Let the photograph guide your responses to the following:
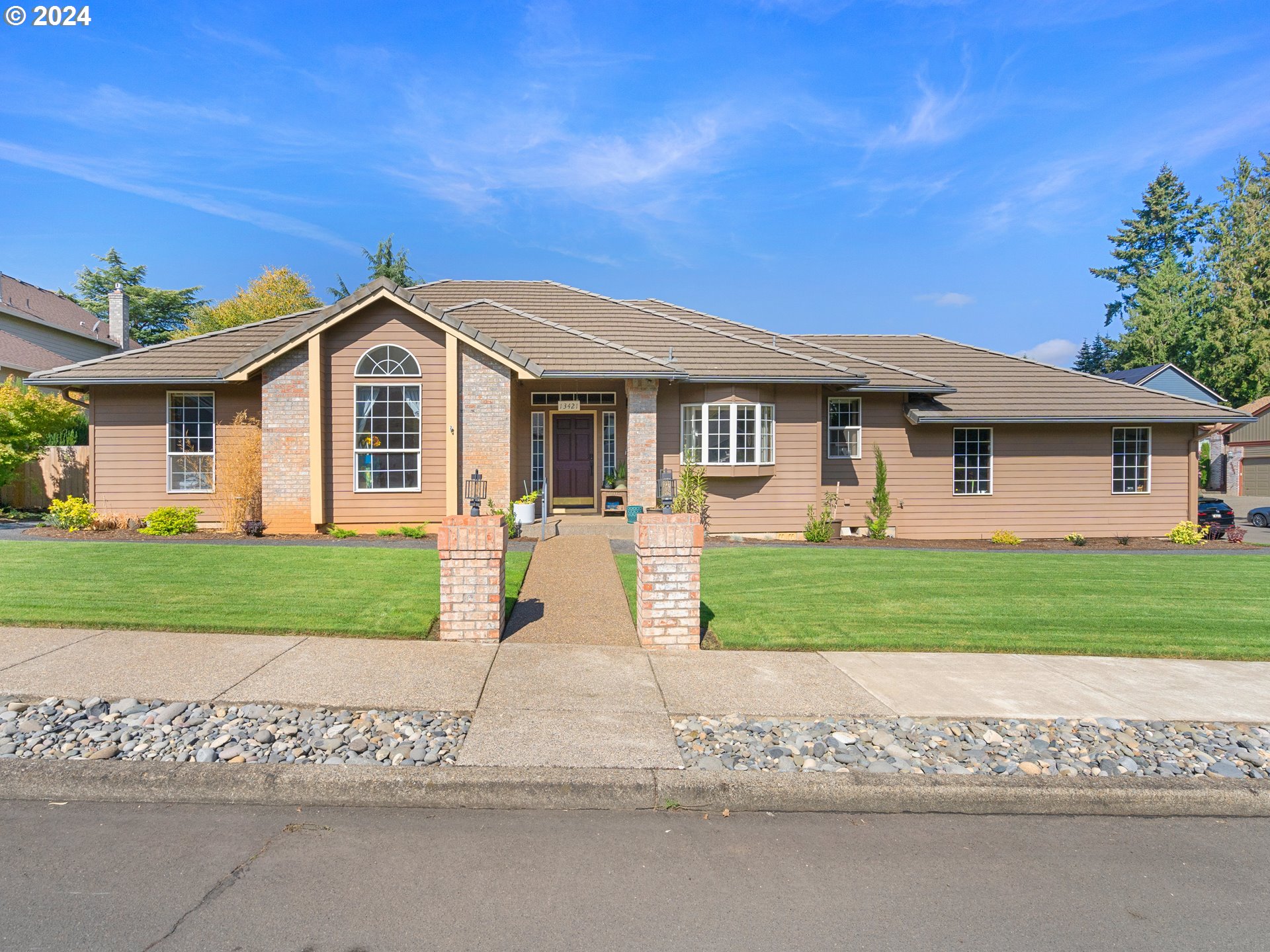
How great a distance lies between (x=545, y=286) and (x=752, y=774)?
17.1 m

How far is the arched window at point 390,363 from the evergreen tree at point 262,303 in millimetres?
31907

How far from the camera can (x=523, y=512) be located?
13.9 m

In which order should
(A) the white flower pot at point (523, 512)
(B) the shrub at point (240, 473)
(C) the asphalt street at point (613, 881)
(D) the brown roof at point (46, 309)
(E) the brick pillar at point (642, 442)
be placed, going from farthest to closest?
(D) the brown roof at point (46, 309) < (E) the brick pillar at point (642, 442) < (B) the shrub at point (240, 473) < (A) the white flower pot at point (523, 512) < (C) the asphalt street at point (613, 881)

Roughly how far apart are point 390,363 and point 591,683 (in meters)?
10.0

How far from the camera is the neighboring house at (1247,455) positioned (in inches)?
1478

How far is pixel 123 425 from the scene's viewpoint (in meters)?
15.1

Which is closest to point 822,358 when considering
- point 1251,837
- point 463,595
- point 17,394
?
point 463,595

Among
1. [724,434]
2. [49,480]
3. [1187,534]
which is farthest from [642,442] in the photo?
[49,480]

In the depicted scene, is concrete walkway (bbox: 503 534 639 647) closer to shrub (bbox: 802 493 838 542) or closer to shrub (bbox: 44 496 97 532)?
shrub (bbox: 802 493 838 542)

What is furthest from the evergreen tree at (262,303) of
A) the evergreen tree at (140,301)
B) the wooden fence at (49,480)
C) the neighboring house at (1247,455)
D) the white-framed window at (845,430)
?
the neighboring house at (1247,455)

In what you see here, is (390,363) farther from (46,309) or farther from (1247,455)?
(1247,455)

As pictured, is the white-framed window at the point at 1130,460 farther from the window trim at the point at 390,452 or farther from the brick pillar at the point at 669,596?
the window trim at the point at 390,452

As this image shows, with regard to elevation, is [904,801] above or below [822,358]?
below

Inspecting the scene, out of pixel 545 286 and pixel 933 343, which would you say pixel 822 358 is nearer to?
pixel 933 343
